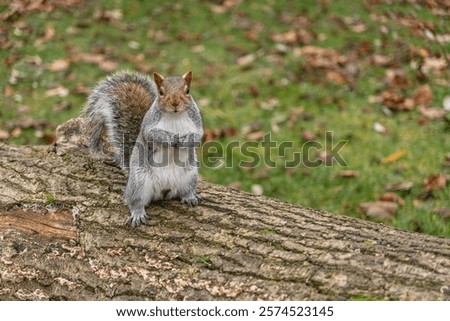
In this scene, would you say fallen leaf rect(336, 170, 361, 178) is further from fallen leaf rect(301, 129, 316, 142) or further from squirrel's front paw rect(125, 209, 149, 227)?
squirrel's front paw rect(125, 209, 149, 227)

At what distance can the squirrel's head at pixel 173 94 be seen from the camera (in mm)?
2512

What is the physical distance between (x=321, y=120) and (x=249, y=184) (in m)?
1.11

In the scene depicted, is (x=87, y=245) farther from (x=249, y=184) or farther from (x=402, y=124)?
(x=402, y=124)

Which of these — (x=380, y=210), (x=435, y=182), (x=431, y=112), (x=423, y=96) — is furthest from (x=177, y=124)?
(x=423, y=96)

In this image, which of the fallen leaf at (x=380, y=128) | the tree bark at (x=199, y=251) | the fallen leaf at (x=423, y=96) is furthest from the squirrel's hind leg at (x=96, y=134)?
the fallen leaf at (x=423, y=96)

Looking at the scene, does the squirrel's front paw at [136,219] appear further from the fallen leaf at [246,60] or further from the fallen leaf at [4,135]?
the fallen leaf at [246,60]

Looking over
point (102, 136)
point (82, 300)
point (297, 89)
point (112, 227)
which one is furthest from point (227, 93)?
point (82, 300)

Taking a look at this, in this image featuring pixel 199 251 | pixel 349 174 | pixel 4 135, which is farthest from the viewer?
pixel 4 135

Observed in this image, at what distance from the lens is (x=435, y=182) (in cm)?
381

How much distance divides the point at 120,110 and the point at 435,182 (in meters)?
2.17

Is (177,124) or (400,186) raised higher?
(177,124)

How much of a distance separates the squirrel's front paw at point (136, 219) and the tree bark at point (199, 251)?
3cm

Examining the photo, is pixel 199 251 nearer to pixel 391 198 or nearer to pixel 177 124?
pixel 177 124

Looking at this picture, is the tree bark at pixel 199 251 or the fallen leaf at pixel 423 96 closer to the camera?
the tree bark at pixel 199 251
